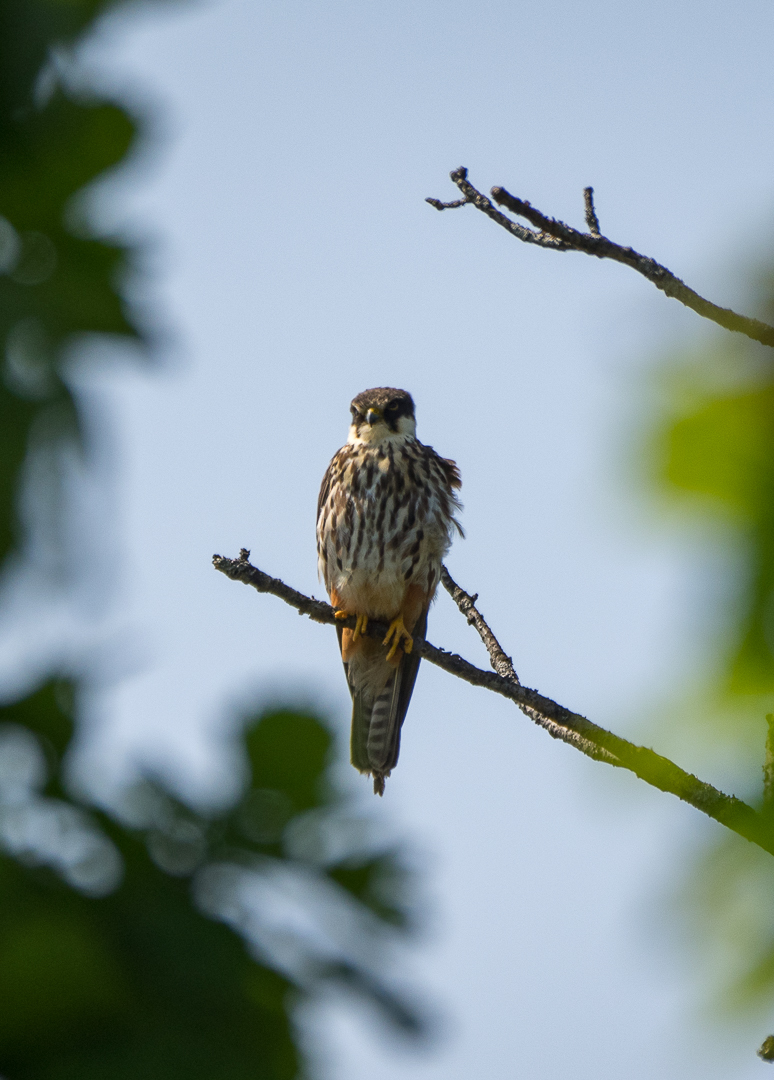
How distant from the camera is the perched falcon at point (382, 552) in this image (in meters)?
6.36

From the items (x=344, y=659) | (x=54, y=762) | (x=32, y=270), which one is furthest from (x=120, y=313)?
(x=344, y=659)

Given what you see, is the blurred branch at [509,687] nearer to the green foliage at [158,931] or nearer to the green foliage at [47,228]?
the green foliage at [158,931]

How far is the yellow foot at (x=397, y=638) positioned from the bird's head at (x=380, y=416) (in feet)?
4.04

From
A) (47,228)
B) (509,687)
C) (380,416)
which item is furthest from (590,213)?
(380,416)

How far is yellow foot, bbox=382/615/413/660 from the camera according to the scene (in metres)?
6.28

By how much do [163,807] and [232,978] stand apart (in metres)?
0.17

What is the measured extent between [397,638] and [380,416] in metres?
1.46

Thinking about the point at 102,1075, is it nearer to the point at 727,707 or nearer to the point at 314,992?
the point at 314,992

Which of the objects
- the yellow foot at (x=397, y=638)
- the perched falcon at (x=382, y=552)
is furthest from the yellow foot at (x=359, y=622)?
the yellow foot at (x=397, y=638)

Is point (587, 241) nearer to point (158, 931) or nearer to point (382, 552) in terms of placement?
point (158, 931)

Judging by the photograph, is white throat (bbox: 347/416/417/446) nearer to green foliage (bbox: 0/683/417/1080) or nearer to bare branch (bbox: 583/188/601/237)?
bare branch (bbox: 583/188/601/237)

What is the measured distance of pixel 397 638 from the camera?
6.30 metres

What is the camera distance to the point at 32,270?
1.03 metres

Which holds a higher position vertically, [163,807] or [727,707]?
[727,707]
